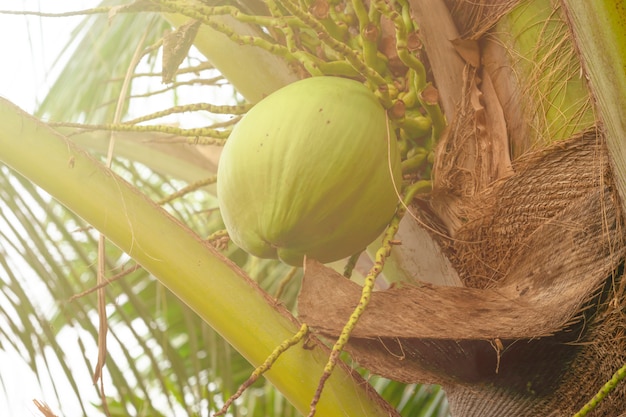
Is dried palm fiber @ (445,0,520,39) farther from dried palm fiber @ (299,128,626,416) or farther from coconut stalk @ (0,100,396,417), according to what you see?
coconut stalk @ (0,100,396,417)

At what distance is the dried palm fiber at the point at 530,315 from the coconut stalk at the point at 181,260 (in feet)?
0.26

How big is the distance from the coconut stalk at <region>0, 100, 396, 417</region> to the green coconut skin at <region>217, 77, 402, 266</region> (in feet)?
0.21

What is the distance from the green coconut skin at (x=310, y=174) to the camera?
908mm

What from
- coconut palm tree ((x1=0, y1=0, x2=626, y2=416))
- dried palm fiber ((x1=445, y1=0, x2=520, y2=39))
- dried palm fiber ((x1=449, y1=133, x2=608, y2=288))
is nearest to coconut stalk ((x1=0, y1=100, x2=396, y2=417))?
coconut palm tree ((x1=0, y1=0, x2=626, y2=416))

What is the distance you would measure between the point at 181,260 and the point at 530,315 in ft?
1.40

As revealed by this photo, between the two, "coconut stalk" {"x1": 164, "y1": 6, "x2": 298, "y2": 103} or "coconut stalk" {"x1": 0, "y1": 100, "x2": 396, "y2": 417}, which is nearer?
"coconut stalk" {"x1": 0, "y1": 100, "x2": 396, "y2": 417}

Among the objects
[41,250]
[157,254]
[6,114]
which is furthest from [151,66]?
[157,254]

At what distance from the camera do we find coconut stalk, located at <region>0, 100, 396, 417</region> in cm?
95

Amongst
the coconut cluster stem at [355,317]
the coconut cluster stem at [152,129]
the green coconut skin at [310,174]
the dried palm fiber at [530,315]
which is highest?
the coconut cluster stem at [152,129]

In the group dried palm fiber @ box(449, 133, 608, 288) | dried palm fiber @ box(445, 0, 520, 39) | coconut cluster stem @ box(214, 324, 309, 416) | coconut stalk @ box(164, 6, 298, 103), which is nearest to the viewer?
coconut cluster stem @ box(214, 324, 309, 416)

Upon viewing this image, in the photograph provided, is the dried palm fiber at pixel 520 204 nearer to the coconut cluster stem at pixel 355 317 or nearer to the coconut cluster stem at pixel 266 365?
the coconut cluster stem at pixel 355 317

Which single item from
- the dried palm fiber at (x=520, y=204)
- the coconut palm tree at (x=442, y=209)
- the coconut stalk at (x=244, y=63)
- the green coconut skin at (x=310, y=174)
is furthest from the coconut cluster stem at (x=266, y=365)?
the coconut stalk at (x=244, y=63)

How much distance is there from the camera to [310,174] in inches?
35.7

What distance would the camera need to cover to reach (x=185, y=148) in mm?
1594
